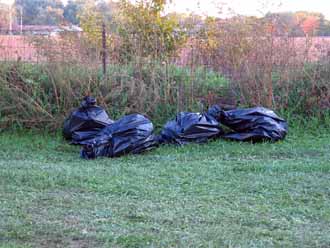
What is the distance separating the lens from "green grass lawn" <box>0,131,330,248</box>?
3.86 metres

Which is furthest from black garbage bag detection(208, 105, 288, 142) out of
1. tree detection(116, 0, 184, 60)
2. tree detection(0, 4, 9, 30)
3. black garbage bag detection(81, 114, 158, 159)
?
tree detection(0, 4, 9, 30)

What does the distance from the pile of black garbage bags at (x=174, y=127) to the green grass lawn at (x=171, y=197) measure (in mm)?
247

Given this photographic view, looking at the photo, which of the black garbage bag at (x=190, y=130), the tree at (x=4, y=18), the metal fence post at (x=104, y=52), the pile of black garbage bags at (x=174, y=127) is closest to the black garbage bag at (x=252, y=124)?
the pile of black garbage bags at (x=174, y=127)

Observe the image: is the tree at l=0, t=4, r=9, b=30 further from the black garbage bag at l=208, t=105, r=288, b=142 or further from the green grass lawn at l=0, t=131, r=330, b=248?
the black garbage bag at l=208, t=105, r=288, b=142

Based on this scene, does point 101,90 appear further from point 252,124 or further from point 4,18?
point 4,18

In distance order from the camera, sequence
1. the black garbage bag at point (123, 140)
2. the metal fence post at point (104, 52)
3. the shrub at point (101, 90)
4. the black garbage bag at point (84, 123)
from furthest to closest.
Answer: the metal fence post at point (104, 52)
the shrub at point (101, 90)
the black garbage bag at point (84, 123)
the black garbage bag at point (123, 140)

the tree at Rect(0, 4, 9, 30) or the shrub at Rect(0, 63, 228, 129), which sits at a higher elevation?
the tree at Rect(0, 4, 9, 30)

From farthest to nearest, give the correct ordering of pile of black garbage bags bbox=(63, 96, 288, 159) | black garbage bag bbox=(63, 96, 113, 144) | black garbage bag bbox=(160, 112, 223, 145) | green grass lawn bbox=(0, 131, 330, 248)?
black garbage bag bbox=(63, 96, 113, 144) < black garbage bag bbox=(160, 112, 223, 145) < pile of black garbage bags bbox=(63, 96, 288, 159) < green grass lawn bbox=(0, 131, 330, 248)

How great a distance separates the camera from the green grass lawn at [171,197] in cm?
386

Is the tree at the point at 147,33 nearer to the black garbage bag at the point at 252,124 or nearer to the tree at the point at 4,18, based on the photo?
the black garbage bag at the point at 252,124

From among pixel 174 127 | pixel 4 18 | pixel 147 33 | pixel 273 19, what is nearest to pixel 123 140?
pixel 174 127

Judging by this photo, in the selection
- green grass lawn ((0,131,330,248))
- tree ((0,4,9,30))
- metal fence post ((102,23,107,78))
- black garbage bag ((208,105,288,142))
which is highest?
tree ((0,4,9,30))

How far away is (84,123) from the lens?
7742 mm

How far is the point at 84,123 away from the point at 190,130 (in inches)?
59.7
